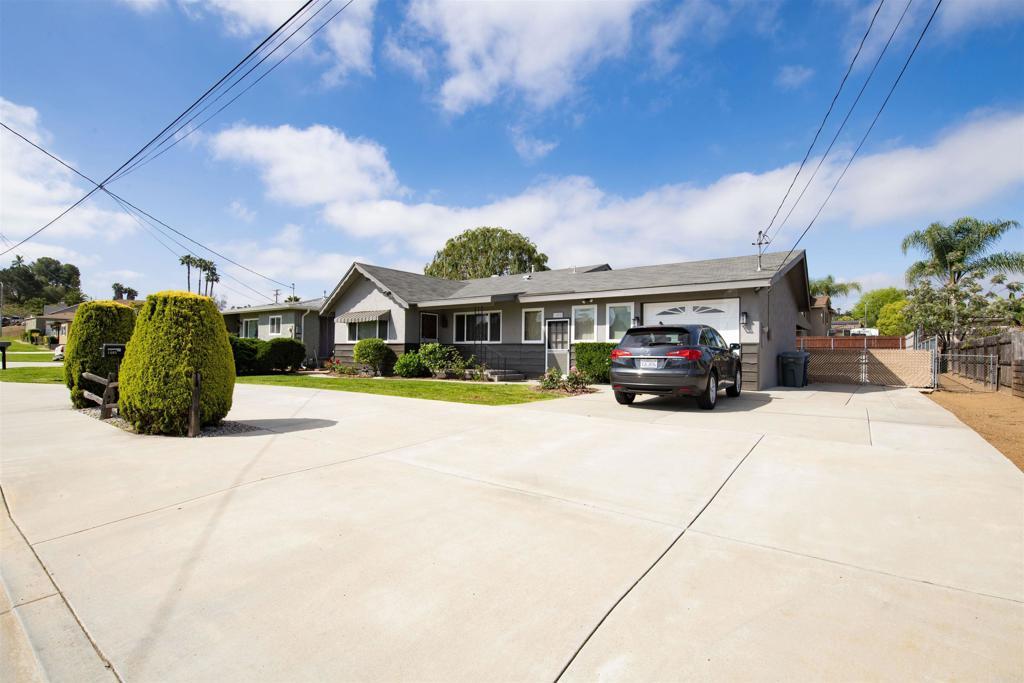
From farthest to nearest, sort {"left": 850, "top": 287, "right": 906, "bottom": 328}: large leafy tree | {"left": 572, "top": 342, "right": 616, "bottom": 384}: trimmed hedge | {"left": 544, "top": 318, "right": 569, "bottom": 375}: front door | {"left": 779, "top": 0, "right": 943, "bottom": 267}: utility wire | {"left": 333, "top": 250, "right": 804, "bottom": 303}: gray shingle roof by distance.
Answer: {"left": 850, "top": 287, "right": 906, "bottom": 328}: large leafy tree, {"left": 544, "top": 318, "right": 569, "bottom": 375}: front door, {"left": 572, "top": 342, "right": 616, "bottom": 384}: trimmed hedge, {"left": 333, "top": 250, "right": 804, "bottom": 303}: gray shingle roof, {"left": 779, "top": 0, "right": 943, "bottom": 267}: utility wire

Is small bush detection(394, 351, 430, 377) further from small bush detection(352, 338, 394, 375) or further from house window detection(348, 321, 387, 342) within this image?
house window detection(348, 321, 387, 342)

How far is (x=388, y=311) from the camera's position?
1906 centimetres

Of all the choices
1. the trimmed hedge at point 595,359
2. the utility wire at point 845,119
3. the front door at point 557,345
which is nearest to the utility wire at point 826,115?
the utility wire at point 845,119

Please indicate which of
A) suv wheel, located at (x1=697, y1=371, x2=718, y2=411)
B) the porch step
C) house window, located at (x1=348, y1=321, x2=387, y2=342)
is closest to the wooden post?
suv wheel, located at (x1=697, y1=371, x2=718, y2=411)

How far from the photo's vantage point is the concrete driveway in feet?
6.25

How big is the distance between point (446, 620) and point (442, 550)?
2.40 feet

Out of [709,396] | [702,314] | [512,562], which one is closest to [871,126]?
[702,314]

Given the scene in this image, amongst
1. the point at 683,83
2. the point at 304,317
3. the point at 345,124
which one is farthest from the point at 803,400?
the point at 304,317

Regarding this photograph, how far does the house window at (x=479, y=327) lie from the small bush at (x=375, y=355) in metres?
2.94

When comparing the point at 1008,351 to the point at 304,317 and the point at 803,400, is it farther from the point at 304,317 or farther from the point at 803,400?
the point at 304,317

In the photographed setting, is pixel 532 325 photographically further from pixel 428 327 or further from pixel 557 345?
pixel 428 327

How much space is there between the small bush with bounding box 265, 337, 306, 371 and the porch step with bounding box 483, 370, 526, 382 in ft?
34.6

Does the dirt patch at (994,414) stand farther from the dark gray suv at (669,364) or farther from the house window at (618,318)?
the house window at (618,318)

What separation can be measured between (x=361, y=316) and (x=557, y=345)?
895 cm
